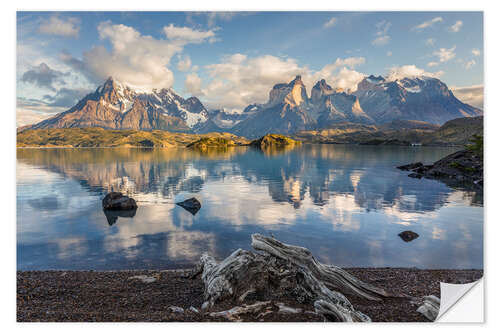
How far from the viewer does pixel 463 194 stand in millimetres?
35125

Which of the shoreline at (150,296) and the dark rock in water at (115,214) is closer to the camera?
the shoreline at (150,296)

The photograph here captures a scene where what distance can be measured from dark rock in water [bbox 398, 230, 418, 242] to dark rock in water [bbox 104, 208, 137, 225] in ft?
70.9

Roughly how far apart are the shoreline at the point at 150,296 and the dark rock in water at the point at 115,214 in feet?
37.6

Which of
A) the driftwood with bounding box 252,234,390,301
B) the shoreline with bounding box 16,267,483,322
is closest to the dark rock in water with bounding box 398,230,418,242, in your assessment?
the shoreline with bounding box 16,267,483,322

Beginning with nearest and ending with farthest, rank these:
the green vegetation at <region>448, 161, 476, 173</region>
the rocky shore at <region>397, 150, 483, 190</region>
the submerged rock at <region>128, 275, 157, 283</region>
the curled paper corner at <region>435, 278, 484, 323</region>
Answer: the curled paper corner at <region>435, 278, 484, 323</region>, the submerged rock at <region>128, 275, 157, 283</region>, the rocky shore at <region>397, 150, 483, 190</region>, the green vegetation at <region>448, 161, 476, 173</region>

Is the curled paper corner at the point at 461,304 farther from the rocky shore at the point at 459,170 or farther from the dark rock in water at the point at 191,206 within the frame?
the rocky shore at the point at 459,170

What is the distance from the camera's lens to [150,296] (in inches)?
381

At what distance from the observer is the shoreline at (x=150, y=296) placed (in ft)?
25.4

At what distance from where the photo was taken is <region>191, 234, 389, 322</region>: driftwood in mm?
8453

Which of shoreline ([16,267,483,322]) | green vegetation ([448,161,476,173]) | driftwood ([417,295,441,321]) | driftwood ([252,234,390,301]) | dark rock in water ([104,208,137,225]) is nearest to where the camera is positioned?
shoreline ([16,267,483,322])

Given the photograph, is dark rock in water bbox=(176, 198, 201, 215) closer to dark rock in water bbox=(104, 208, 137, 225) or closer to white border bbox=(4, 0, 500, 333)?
dark rock in water bbox=(104, 208, 137, 225)

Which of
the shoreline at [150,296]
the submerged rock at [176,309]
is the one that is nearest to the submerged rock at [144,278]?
the shoreline at [150,296]
